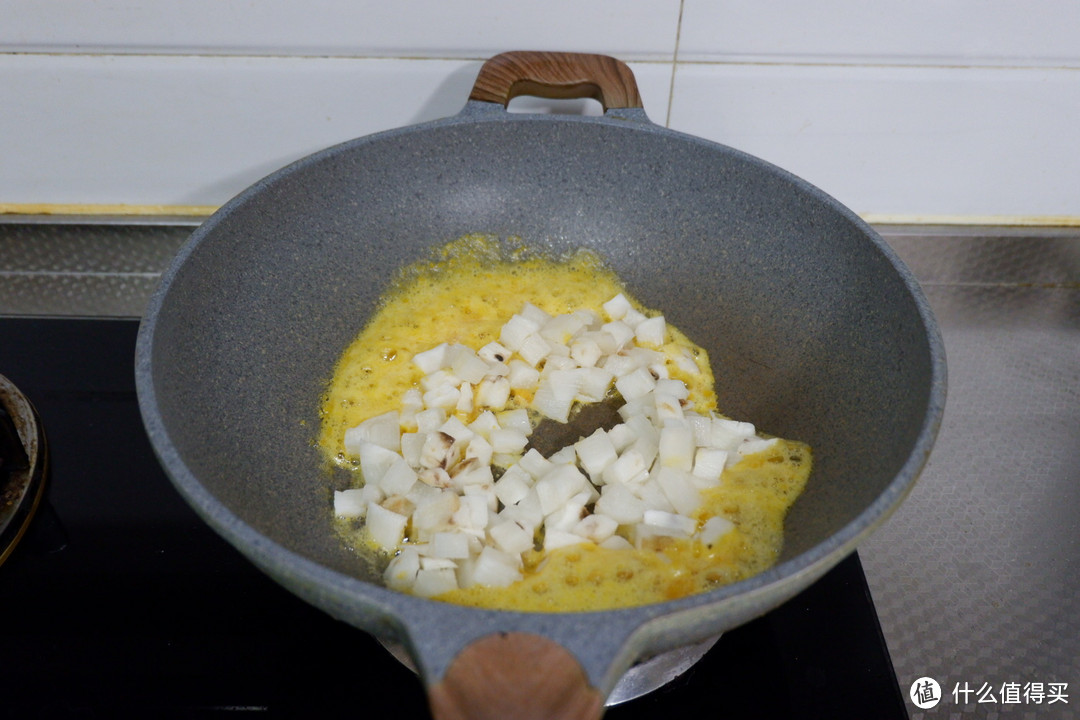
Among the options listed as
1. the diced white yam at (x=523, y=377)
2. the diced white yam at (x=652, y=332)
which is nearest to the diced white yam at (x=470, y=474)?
the diced white yam at (x=523, y=377)

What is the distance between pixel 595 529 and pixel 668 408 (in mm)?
148

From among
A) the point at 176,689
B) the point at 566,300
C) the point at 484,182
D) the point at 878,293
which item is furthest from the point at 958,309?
the point at 176,689

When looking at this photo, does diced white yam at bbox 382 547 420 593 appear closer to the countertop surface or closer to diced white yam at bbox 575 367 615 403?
diced white yam at bbox 575 367 615 403

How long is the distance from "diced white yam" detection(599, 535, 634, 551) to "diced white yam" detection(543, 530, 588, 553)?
2cm

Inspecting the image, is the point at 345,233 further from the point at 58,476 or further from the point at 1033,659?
the point at 1033,659

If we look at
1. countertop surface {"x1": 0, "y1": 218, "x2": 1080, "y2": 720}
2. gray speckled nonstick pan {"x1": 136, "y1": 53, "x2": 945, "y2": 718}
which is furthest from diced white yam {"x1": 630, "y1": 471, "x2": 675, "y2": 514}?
countertop surface {"x1": 0, "y1": 218, "x2": 1080, "y2": 720}

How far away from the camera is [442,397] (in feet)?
2.43

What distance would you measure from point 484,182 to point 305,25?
0.24 meters

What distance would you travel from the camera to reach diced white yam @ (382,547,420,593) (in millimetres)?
599

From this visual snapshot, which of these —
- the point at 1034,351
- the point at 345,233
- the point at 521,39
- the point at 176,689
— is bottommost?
the point at 176,689

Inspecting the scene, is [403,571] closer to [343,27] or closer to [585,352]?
[585,352]

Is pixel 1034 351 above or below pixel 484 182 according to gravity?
below

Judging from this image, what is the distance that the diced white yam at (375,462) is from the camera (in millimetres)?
686

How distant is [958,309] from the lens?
941 mm
